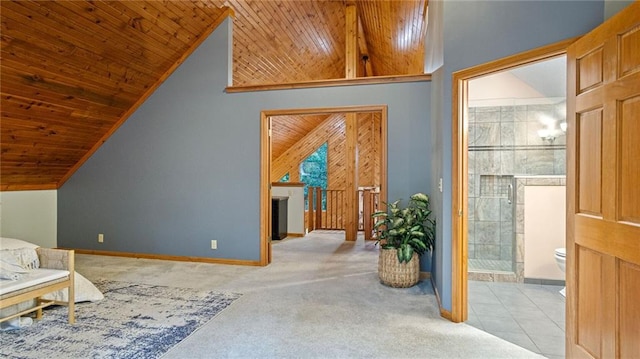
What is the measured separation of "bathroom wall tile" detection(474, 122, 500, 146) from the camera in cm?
444

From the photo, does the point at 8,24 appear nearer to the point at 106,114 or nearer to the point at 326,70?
the point at 106,114

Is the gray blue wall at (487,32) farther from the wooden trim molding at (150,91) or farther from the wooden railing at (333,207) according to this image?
the wooden railing at (333,207)

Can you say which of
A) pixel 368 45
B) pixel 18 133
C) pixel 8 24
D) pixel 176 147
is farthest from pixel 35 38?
pixel 368 45

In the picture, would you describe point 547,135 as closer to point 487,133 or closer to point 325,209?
point 487,133

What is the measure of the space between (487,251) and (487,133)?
1506 mm

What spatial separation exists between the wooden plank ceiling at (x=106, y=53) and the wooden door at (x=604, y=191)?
10.7 feet

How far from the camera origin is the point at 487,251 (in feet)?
14.3

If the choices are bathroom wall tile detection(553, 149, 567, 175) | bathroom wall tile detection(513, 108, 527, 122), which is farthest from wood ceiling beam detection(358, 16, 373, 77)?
bathroom wall tile detection(553, 149, 567, 175)

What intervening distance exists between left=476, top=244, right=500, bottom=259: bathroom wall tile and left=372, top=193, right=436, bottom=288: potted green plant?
3.93ft

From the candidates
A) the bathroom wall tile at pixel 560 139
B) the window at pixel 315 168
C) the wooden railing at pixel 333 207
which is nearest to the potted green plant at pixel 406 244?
the bathroom wall tile at pixel 560 139

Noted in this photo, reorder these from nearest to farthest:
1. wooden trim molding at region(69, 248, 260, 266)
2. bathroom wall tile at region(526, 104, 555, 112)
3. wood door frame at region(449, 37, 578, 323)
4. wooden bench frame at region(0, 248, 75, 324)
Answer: wooden bench frame at region(0, 248, 75, 324) → wood door frame at region(449, 37, 578, 323) → bathroom wall tile at region(526, 104, 555, 112) → wooden trim molding at region(69, 248, 260, 266)

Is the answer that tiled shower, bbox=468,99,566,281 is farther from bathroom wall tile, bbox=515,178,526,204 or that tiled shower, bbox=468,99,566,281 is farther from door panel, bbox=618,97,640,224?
door panel, bbox=618,97,640,224

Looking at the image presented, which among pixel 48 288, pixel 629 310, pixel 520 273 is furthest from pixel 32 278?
pixel 520 273

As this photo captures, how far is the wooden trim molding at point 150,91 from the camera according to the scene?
4367 millimetres
